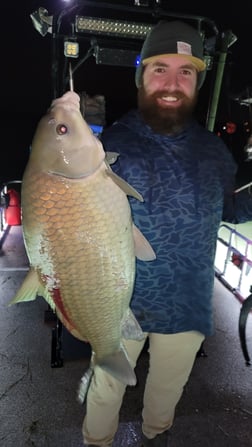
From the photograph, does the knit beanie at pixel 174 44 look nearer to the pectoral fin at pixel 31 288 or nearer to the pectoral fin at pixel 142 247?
the pectoral fin at pixel 142 247

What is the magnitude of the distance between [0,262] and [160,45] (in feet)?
15.3

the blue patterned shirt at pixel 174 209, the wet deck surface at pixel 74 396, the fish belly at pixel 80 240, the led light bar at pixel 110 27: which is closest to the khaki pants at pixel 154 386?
the blue patterned shirt at pixel 174 209

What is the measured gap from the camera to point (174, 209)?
170 cm

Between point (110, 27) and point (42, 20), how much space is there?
64 cm

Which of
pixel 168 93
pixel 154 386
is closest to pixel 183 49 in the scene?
pixel 168 93

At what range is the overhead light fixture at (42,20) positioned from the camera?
10.5ft

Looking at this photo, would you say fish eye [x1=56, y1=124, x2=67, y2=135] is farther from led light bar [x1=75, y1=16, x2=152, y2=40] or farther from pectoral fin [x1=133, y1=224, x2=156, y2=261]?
led light bar [x1=75, y1=16, x2=152, y2=40]

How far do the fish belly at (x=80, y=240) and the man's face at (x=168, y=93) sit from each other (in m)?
0.62

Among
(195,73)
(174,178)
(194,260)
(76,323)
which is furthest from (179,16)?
(76,323)

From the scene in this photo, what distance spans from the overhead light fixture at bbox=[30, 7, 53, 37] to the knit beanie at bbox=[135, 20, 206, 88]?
196 cm

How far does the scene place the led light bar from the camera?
3.37 metres

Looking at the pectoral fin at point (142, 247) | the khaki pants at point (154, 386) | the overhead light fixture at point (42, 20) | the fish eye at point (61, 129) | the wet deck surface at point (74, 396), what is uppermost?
the overhead light fixture at point (42, 20)

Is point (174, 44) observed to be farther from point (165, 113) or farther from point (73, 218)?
point (73, 218)

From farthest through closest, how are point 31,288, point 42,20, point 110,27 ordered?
point 110,27 → point 42,20 → point 31,288
